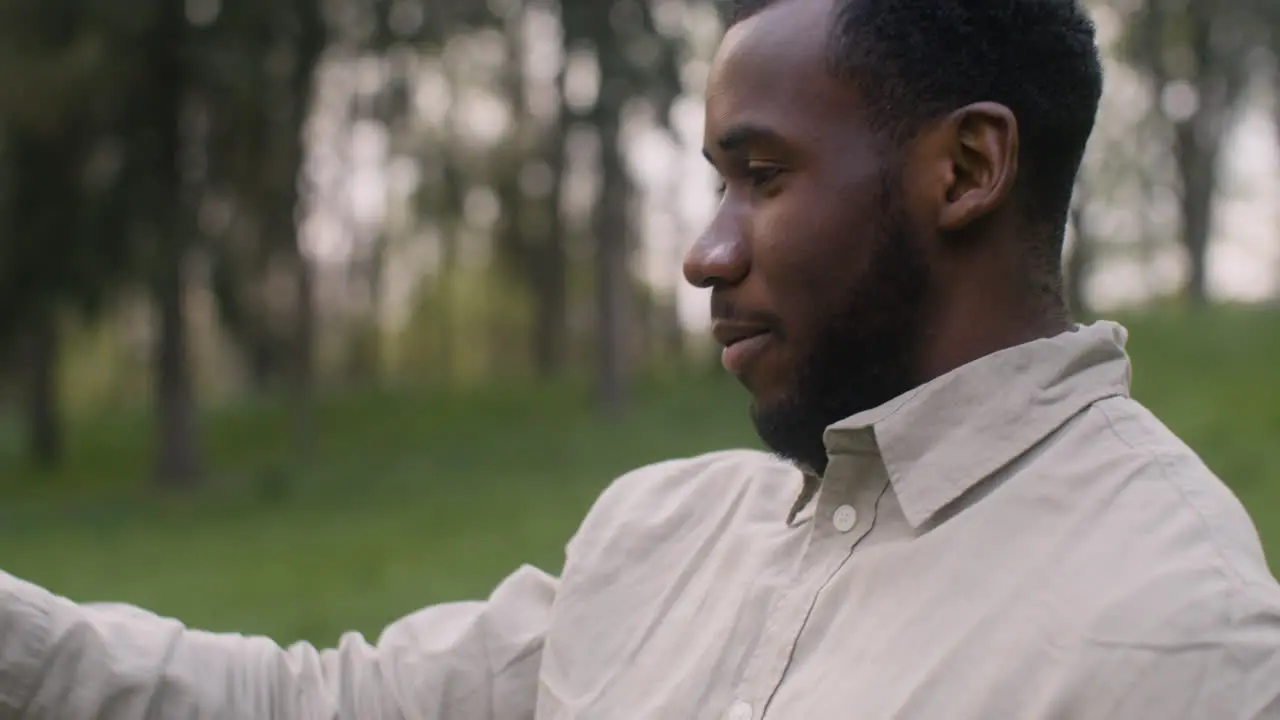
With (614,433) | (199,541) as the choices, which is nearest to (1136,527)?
(199,541)

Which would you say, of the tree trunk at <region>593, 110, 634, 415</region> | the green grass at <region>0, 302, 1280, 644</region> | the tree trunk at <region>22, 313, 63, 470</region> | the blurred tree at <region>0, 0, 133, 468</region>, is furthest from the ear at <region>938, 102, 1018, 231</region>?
the tree trunk at <region>22, 313, 63, 470</region>

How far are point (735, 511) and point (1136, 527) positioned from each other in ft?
2.04

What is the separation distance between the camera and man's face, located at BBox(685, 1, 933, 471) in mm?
1558

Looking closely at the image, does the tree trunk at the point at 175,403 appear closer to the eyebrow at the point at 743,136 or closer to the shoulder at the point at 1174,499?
the eyebrow at the point at 743,136

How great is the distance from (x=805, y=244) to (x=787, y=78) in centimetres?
17

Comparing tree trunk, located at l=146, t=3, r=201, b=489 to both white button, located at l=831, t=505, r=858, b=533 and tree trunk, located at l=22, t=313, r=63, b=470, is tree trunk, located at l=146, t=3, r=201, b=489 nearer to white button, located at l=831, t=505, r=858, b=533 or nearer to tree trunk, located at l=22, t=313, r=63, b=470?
tree trunk, located at l=22, t=313, r=63, b=470

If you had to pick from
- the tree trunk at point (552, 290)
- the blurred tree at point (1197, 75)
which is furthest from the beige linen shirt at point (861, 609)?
the tree trunk at point (552, 290)

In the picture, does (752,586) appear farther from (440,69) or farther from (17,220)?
(440,69)

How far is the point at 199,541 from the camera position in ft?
41.3

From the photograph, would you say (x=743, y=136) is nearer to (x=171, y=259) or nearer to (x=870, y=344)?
(x=870, y=344)

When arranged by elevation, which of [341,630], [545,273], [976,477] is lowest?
[341,630]

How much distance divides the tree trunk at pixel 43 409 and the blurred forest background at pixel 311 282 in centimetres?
5

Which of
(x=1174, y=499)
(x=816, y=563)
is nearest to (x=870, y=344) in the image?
(x=816, y=563)

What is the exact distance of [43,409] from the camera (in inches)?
820
